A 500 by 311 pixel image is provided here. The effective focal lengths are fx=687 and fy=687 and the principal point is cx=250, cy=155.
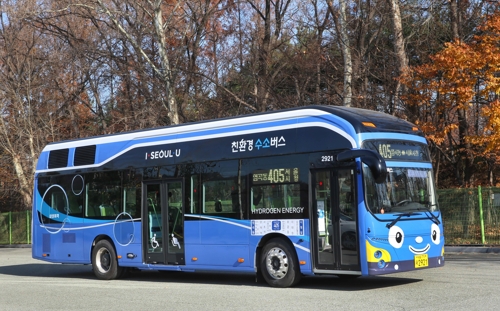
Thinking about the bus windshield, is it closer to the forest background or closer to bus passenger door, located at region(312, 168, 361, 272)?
bus passenger door, located at region(312, 168, 361, 272)

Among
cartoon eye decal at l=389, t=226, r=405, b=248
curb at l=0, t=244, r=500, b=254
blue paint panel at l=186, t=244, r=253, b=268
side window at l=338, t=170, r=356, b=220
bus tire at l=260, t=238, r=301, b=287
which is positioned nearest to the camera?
cartoon eye decal at l=389, t=226, r=405, b=248

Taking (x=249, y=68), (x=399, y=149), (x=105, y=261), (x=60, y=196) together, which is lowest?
(x=105, y=261)

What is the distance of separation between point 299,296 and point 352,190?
2.02 meters

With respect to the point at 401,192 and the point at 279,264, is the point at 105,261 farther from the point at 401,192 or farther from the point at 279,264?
the point at 401,192

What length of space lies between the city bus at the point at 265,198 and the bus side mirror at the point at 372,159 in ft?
0.07

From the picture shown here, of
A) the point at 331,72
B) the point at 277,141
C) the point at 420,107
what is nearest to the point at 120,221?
the point at 277,141

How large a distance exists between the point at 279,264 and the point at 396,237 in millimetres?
2341

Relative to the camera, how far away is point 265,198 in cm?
1321

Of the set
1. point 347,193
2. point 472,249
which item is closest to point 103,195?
point 347,193

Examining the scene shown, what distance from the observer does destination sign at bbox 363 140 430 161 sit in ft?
39.7

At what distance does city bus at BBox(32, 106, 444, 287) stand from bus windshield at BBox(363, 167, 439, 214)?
20mm

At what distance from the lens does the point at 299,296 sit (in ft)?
37.8

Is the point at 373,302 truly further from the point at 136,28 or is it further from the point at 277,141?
the point at 136,28

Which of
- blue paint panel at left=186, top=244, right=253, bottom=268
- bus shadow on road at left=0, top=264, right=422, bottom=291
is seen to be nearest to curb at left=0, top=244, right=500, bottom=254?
bus shadow on road at left=0, top=264, right=422, bottom=291
